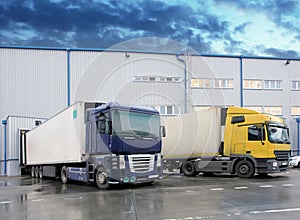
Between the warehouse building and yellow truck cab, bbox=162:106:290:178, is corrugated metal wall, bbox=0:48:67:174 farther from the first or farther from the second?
yellow truck cab, bbox=162:106:290:178

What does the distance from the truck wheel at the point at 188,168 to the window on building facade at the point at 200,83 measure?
1116 cm

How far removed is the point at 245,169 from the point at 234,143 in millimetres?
1306

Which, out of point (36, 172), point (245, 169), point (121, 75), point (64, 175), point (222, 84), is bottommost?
point (36, 172)

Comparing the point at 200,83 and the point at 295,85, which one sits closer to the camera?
the point at 200,83

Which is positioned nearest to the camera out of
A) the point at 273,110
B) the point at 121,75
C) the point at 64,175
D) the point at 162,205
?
the point at 162,205

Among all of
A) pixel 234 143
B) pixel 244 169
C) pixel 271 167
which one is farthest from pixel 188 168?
pixel 271 167

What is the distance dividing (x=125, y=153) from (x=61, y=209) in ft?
12.9

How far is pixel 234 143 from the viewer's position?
1741cm

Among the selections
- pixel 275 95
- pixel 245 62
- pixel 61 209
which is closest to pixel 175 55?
pixel 245 62

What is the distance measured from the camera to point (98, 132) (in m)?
13.0

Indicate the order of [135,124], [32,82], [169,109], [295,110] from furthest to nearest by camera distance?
[295,110], [169,109], [32,82], [135,124]

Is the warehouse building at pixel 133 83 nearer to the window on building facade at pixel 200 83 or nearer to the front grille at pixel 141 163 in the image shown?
the window on building facade at pixel 200 83

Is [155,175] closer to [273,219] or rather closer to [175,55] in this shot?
[273,219]

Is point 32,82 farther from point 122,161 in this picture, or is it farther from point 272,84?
point 272,84
